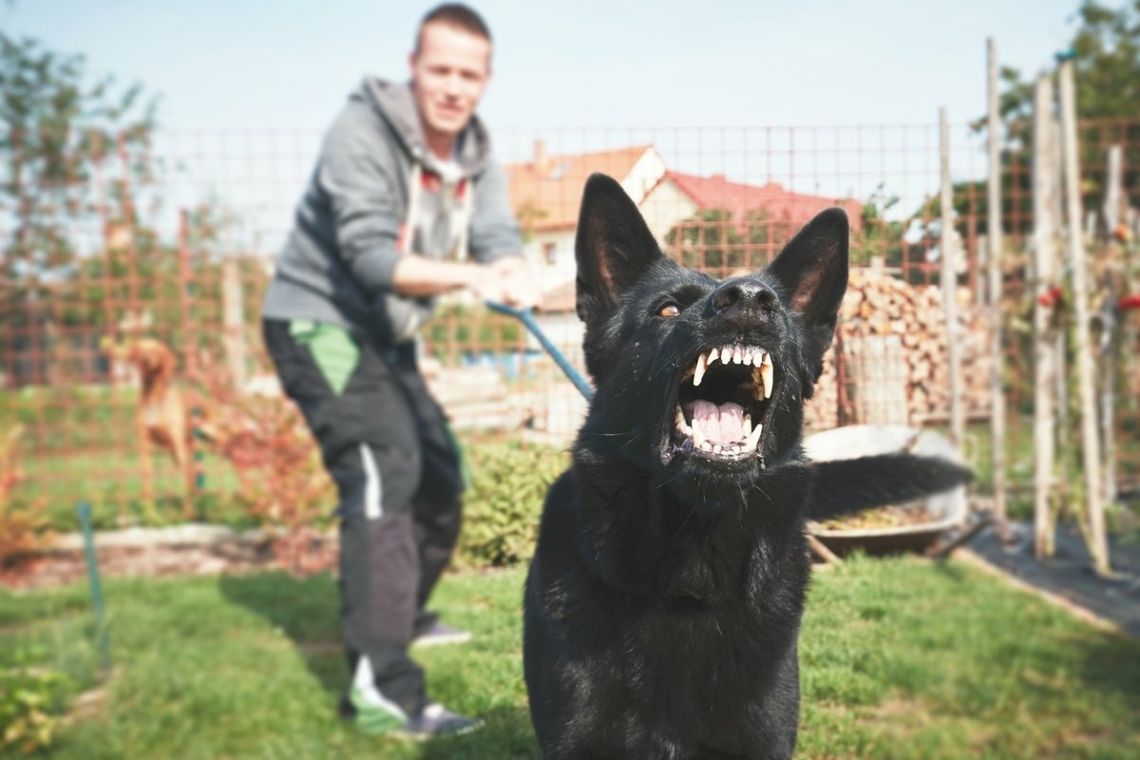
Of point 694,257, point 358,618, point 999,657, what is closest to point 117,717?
point 358,618

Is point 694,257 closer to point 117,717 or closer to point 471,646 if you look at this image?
point 471,646

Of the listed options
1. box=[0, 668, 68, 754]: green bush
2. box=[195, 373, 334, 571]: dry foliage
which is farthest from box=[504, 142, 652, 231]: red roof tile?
box=[195, 373, 334, 571]: dry foliage

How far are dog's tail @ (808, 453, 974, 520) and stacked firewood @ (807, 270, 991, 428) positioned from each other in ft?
0.30

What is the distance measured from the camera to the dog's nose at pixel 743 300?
1.31 metres

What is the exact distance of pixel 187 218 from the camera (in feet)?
22.2

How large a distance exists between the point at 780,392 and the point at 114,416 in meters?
7.14

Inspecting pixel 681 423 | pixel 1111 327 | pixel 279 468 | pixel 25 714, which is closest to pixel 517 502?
pixel 681 423

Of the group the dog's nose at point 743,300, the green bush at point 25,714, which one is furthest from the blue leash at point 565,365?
the green bush at point 25,714

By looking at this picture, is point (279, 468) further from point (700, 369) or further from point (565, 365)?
point (700, 369)

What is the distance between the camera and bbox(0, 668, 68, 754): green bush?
3399 millimetres

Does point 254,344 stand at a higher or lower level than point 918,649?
higher

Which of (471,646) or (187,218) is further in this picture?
(187,218)

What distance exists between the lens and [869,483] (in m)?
1.93

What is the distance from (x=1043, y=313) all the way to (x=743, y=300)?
4904mm
